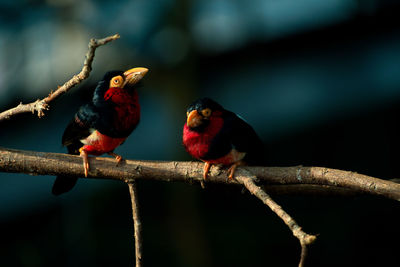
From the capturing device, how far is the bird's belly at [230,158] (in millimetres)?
2815

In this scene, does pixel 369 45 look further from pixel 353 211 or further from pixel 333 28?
pixel 353 211

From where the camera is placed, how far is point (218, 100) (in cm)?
773

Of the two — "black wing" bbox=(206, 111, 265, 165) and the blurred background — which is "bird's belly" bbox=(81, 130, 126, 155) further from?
the blurred background

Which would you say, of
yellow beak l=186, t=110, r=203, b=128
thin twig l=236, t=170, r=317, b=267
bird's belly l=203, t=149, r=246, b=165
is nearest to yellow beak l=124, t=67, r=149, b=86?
yellow beak l=186, t=110, r=203, b=128

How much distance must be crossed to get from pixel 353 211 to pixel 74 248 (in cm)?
349

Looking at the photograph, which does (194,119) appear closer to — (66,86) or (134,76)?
(134,76)

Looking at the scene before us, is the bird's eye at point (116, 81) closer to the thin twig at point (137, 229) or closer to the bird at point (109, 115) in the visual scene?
the bird at point (109, 115)

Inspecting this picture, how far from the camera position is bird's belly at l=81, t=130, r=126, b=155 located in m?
2.91

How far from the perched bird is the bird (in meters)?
0.33

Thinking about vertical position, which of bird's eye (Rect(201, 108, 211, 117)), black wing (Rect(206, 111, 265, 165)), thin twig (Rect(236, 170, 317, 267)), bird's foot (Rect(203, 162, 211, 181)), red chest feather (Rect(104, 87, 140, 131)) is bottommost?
thin twig (Rect(236, 170, 317, 267))

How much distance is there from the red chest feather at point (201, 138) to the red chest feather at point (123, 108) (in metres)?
0.31

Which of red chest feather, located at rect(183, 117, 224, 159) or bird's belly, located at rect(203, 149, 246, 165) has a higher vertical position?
red chest feather, located at rect(183, 117, 224, 159)

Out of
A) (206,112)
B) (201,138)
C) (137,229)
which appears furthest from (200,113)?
(137,229)

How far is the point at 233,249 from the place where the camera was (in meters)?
6.44
